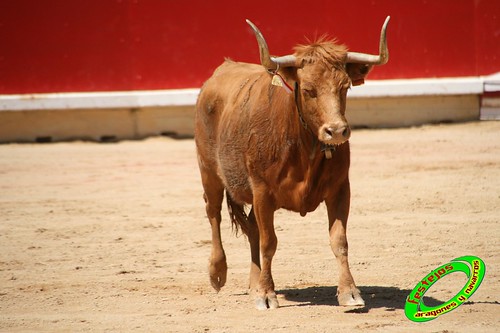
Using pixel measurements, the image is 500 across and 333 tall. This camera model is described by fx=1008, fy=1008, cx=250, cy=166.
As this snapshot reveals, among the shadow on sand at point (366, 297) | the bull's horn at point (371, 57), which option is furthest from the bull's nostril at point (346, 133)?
the shadow on sand at point (366, 297)

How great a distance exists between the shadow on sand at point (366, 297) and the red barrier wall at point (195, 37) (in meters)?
7.24

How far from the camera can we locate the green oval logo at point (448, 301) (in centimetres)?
500

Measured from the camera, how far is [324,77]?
5141 millimetres

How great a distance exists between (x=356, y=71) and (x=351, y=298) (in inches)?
47.3

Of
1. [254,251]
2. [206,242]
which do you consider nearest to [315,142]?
[254,251]

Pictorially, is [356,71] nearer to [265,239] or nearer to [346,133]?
[346,133]

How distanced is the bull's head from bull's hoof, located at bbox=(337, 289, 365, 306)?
82cm

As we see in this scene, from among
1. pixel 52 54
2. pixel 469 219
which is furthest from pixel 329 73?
pixel 52 54

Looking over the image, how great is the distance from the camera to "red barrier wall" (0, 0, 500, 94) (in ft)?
42.1

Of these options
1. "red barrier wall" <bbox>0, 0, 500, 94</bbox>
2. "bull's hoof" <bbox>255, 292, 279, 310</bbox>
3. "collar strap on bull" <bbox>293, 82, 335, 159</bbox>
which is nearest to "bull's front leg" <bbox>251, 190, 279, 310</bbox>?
"bull's hoof" <bbox>255, 292, 279, 310</bbox>

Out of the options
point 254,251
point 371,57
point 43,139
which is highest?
point 371,57

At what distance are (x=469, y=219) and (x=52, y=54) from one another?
7.36 metres

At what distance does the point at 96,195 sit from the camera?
31.4 feet

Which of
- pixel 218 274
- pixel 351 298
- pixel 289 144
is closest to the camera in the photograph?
pixel 351 298
